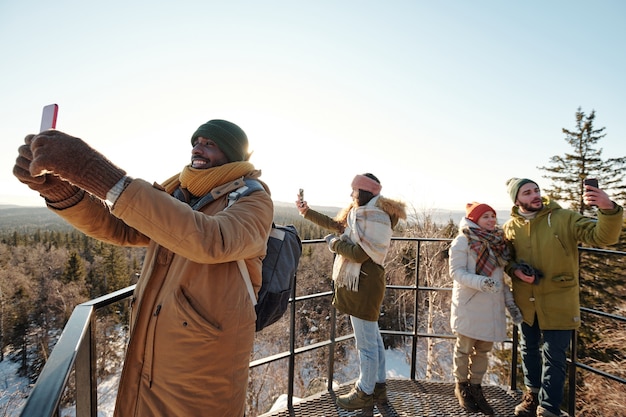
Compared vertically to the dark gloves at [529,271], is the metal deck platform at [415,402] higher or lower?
lower

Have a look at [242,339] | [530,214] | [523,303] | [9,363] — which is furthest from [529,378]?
[9,363]

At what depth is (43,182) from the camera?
1.19m

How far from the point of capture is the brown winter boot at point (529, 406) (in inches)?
106

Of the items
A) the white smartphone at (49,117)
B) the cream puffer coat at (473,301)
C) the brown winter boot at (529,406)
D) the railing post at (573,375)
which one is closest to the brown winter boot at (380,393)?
the cream puffer coat at (473,301)

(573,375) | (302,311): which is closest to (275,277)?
(573,375)

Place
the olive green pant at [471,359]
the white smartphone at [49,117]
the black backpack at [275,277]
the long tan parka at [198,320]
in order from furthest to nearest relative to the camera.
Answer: the olive green pant at [471,359]
the black backpack at [275,277]
the long tan parka at [198,320]
the white smartphone at [49,117]

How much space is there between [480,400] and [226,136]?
9.67ft

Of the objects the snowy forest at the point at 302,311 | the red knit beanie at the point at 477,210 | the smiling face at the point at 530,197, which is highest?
the smiling face at the point at 530,197

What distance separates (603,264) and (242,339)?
15231 millimetres

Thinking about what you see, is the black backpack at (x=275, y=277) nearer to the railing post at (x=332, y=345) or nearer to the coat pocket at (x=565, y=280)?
the railing post at (x=332, y=345)

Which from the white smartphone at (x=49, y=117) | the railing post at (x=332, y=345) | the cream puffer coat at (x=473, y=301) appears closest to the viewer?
the white smartphone at (x=49, y=117)

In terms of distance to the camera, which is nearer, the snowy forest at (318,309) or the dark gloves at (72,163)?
the dark gloves at (72,163)

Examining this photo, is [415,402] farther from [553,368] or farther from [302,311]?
[302,311]

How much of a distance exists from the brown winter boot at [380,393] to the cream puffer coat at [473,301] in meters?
0.79
